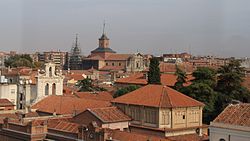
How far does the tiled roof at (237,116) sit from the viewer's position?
80.0ft

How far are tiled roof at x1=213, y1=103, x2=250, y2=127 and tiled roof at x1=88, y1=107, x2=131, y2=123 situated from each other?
8307 millimetres

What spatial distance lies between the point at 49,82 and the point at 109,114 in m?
15.7

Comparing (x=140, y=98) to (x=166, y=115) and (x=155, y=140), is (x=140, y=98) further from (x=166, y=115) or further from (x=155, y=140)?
(x=155, y=140)

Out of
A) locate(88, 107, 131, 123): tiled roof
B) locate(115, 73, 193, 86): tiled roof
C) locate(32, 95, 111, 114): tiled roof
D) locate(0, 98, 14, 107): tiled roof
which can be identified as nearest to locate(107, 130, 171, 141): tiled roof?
locate(88, 107, 131, 123): tiled roof

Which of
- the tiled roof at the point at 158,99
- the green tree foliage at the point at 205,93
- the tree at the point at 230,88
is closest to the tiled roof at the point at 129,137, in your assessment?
the tiled roof at the point at 158,99

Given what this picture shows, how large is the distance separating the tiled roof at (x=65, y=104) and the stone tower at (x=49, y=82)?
440cm

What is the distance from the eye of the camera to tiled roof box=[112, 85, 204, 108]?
104 ft

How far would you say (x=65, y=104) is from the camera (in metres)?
39.3

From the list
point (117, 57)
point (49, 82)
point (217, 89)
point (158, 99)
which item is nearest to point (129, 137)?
point (158, 99)

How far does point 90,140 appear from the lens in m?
26.3

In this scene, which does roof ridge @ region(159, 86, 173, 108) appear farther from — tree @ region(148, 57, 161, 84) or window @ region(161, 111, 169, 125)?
tree @ region(148, 57, 161, 84)

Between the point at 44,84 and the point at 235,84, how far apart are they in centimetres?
1873

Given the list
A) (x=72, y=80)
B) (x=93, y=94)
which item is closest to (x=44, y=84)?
(x=93, y=94)

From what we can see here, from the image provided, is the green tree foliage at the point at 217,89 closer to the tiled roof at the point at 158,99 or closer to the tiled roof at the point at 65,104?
the tiled roof at the point at 158,99
